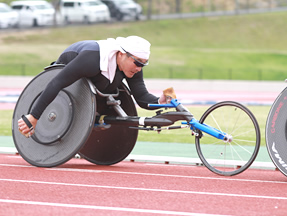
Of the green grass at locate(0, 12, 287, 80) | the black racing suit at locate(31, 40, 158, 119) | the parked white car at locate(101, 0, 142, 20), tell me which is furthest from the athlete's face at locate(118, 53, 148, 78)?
the parked white car at locate(101, 0, 142, 20)

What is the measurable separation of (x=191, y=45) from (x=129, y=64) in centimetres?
5200

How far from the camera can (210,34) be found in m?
63.3

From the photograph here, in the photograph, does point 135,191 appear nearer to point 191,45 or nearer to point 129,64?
point 129,64

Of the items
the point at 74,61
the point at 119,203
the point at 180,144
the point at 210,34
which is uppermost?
the point at 74,61

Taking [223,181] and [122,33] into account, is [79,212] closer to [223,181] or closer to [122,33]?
[223,181]

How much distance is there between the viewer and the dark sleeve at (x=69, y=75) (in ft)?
27.9

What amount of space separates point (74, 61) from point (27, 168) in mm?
1408

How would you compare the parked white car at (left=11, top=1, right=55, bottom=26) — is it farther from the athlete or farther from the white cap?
the white cap

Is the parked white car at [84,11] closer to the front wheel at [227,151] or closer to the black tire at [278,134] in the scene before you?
the front wheel at [227,151]

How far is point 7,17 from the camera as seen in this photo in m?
53.8

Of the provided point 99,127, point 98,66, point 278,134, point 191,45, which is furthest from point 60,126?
point 191,45

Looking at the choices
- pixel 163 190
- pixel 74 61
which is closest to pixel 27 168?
pixel 74 61

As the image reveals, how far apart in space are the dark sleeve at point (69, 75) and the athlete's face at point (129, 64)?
12.3 inches

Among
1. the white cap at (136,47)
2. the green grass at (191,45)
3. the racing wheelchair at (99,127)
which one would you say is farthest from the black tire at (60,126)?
the green grass at (191,45)
